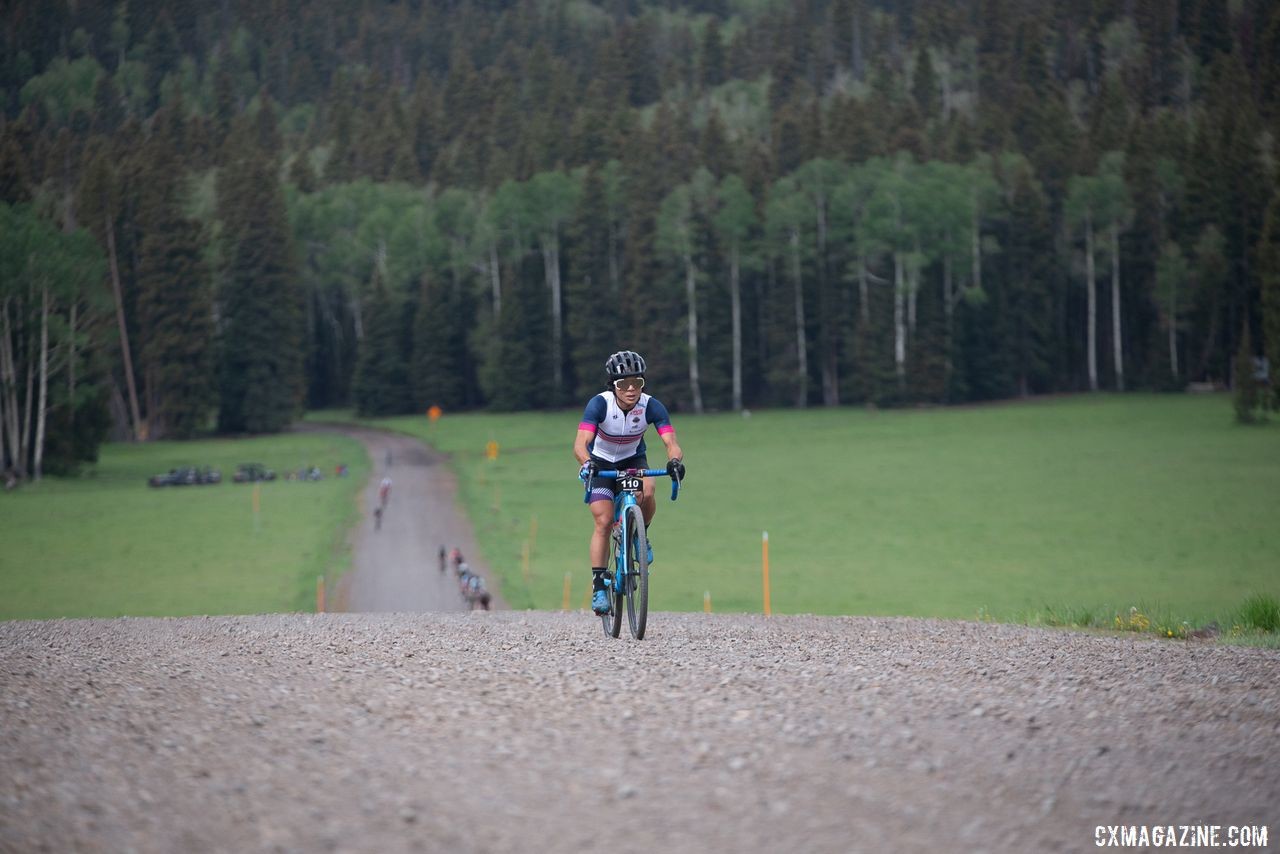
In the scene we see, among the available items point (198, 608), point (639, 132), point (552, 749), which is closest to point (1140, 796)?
point (552, 749)

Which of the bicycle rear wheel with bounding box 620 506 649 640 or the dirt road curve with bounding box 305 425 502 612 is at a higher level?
the bicycle rear wheel with bounding box 620 506 649 640

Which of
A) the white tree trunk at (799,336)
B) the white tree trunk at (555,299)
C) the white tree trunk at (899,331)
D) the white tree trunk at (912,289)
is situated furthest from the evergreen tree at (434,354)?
the white tree trunk at (912,289)

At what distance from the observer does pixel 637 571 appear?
1122 centimetres

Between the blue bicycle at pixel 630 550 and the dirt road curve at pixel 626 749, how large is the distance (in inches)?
34.0

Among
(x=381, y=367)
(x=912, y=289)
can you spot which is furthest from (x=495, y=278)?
(x=912, y=289)

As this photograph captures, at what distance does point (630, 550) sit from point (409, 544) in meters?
31.5

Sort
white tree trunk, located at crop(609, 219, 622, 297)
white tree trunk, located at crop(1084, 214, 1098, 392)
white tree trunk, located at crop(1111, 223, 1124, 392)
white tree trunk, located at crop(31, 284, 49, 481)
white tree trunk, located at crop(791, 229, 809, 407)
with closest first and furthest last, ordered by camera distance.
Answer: white tree trunk, located at crop(31, 284, 49, 481), white tree trunk, located at crop(1111, 223, 1124, 392), white tree trunk, located at crop(1084, 214, 1098, 392), white tree trunk, located at crop(791, 229, 809, 407), white tree trunk, located at crop(609, 219, 622, 297)

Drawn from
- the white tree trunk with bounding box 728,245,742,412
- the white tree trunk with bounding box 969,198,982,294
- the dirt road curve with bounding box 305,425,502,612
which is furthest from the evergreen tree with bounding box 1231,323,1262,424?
the dirt road curve with bounding box 305,425,502,612

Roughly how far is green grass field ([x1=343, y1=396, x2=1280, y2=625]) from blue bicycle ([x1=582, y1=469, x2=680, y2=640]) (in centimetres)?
642

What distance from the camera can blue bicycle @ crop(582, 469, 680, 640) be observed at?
1106cm

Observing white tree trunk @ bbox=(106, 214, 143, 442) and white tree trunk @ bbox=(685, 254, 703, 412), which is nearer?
white tree trunk @ bbox=(106, 214, 143, 442)

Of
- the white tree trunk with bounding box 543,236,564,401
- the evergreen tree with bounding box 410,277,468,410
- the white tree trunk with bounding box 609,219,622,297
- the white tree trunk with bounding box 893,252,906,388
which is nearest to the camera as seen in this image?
the white tree trunk with bounding box 893,252,906,388

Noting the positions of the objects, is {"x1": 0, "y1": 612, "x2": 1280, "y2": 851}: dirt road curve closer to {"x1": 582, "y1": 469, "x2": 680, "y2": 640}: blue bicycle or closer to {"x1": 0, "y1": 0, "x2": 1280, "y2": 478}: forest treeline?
{"x1": 582, "y1": 469, "x2": 680, "y2": 640}: blue bicycle

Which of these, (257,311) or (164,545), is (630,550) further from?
(257,311)
